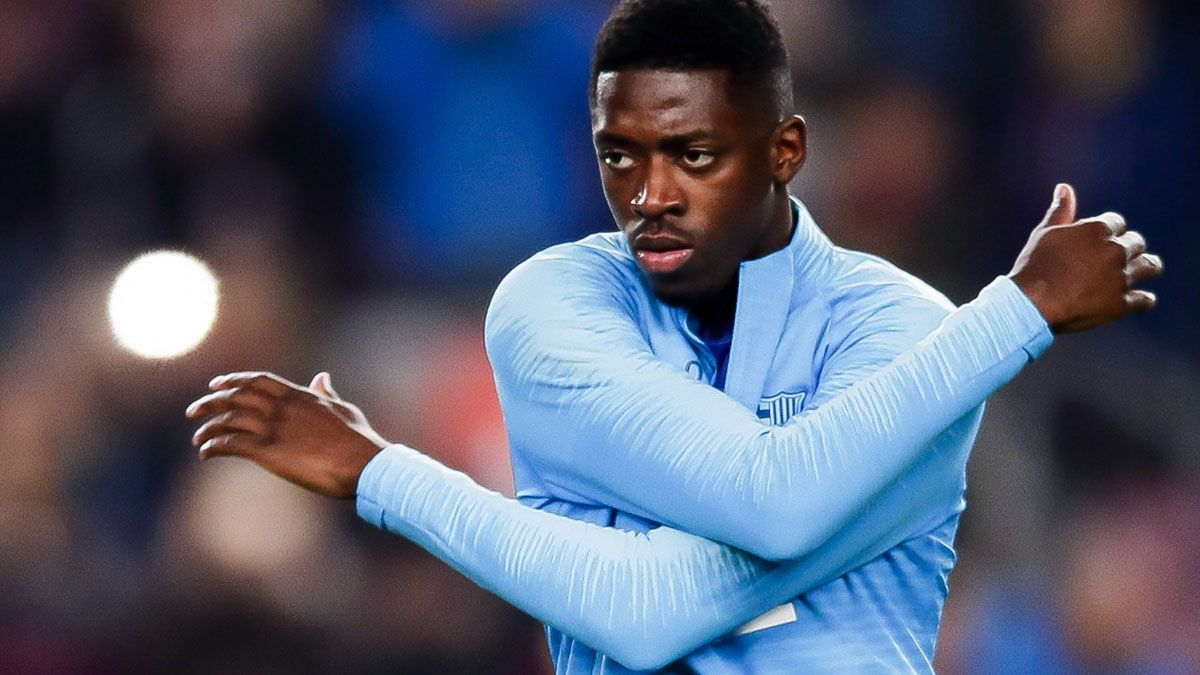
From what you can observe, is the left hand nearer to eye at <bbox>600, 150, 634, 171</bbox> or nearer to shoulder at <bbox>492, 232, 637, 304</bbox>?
shoulder at <bbox>492, 232, 637, 304</bbox>

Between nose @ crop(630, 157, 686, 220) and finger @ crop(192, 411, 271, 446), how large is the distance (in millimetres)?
514

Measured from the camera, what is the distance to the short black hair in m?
1.98

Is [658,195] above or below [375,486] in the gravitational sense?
above

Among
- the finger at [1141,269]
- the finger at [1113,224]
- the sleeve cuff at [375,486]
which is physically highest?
the finger at [1113,224]

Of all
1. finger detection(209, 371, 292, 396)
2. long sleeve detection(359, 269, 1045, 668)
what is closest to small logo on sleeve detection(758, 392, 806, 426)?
long sleeve detection(359, 269, 1045, 668)

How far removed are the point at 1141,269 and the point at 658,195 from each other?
1.83 ft

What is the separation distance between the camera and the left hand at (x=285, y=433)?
1.85 m

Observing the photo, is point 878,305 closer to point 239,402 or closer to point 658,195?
point 658,195

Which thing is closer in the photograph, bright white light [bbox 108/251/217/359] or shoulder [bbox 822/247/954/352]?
shoulder [bbox 822/247/954/352]

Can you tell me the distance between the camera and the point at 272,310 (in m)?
4.57

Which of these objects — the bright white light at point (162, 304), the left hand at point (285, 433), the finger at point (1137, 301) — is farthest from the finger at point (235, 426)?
the bright white light at point (162, 304)

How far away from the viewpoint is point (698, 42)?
6.51 ft

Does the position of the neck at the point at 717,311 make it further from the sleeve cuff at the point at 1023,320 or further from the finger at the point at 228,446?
the finger at the point at 228,446

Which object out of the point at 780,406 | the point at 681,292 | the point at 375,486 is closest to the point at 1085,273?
the point at 780,406
